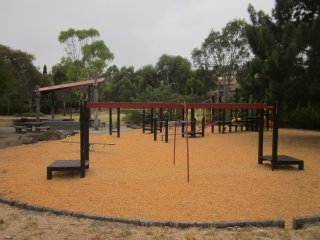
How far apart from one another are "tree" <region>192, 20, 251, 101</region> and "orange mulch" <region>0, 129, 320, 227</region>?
2933 centimetres

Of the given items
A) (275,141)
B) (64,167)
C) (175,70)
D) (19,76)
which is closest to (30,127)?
(64,167)

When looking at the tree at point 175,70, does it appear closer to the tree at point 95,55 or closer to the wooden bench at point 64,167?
the tree at point 95,55

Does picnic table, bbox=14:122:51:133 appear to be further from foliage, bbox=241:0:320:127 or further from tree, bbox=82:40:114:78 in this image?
tree, bbox=82:40:114:78

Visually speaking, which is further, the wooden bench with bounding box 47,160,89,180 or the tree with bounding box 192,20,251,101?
the tree with bounding box 192,20,251,101

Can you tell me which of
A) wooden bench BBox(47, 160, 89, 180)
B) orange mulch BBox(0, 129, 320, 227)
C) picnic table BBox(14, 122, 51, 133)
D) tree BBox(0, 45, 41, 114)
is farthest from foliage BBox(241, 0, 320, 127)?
tree BBox(0, 45, 41, 114)

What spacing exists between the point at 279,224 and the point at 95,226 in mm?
2450

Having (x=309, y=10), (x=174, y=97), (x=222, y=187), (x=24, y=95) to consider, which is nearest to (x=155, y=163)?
(x=222, y=187)

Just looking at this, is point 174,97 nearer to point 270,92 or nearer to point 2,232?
point 270,92

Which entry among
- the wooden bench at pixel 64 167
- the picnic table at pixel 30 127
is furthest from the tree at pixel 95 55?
the wooden bench at pixel 64 167

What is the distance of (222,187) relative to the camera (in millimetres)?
7199

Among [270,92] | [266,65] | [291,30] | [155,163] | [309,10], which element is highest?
[309,10]

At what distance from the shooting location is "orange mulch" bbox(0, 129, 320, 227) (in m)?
5.68

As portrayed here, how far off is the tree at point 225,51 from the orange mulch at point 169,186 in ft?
96.2

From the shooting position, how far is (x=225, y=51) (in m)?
40.1
